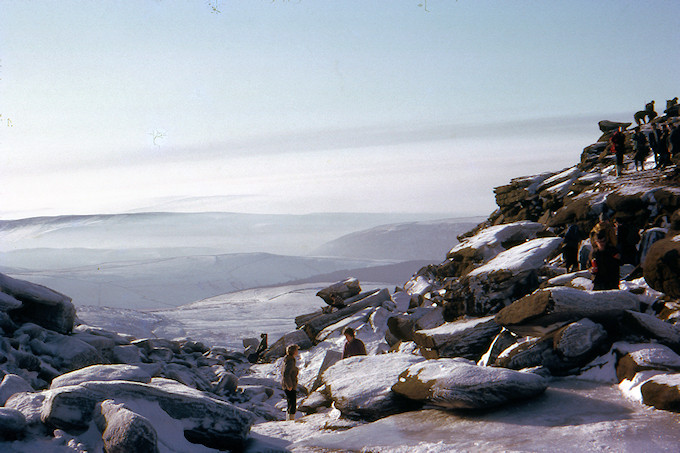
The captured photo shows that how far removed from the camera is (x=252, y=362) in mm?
24688

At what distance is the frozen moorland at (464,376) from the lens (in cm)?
670

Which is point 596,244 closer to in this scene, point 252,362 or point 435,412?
point 435,412

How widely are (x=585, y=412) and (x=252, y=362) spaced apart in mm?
19370

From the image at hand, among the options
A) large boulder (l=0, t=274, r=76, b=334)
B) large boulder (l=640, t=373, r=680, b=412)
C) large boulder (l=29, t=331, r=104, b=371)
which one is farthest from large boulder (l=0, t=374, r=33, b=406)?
large boulder (l=640, t=373, r=680, b=412)

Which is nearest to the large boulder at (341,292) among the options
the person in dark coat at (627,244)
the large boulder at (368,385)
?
the person in dark coat at (627,244)

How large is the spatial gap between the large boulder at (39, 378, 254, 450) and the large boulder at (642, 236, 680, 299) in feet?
27.1

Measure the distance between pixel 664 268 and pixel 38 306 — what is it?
50.9 feet

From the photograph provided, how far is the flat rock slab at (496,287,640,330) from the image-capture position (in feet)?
30.8

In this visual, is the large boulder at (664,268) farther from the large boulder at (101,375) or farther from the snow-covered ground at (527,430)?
the large boulder at (101,375)

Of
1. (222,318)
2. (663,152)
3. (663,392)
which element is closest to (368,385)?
(663,392)

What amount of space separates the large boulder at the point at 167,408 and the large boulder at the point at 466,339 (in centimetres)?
507

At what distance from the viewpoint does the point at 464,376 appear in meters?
7.99

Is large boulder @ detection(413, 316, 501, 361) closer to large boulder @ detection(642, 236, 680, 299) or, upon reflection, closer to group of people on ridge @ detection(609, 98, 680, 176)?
large boulder @ detection(642, 236, 680, 299)

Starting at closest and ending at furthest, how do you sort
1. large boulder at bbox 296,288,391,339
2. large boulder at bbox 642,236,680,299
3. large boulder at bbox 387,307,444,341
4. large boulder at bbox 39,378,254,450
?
large boulder at bbox 39,378,254,450, large boulder at bbox 642,236,680,299, large boulder at bbox 387,307,444,341, large boulder at bbox 296,288,391,339
